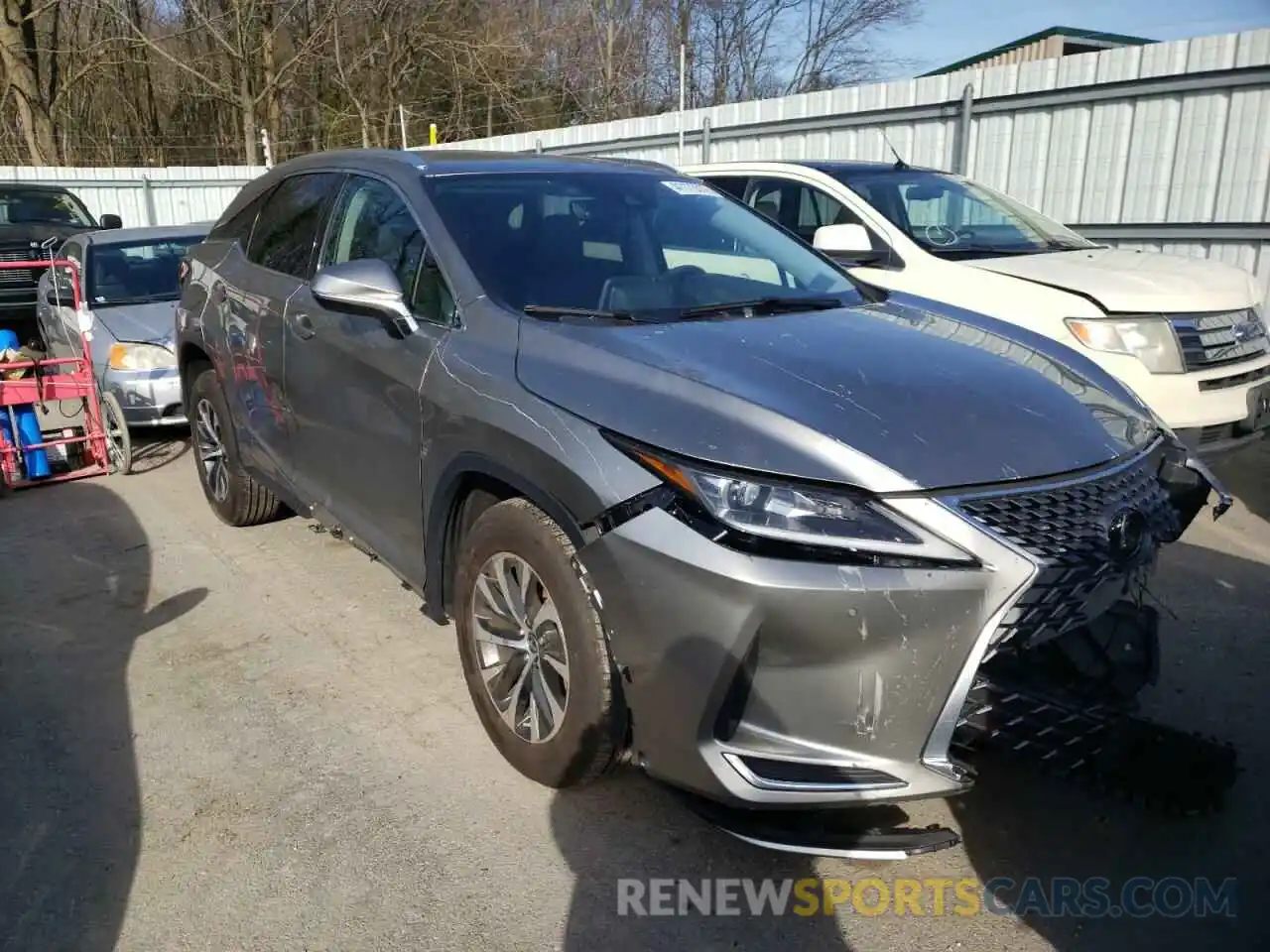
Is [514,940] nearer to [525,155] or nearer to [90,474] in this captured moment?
[525,155]

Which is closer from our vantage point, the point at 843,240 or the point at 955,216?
the point at 843,240

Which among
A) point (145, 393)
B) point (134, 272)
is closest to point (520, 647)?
point (145, 393)

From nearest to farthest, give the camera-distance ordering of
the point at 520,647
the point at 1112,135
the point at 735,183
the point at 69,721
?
the point at 520,647, the point at 69,721, the point at 735,183, the point at 1112,135

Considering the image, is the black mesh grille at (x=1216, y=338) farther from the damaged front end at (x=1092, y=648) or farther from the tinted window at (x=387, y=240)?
the tinted window at (x=387, y=240)

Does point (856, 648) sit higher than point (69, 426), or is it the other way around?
point (856, 648)

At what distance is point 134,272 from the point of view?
8.09 meters

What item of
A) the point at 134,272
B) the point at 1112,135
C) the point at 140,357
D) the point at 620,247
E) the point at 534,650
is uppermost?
the point at 1112,135

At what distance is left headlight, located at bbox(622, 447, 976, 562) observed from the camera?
2.18 metres

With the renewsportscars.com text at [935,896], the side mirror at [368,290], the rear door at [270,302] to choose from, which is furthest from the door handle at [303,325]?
the renewsportscars.com text at [935,896]

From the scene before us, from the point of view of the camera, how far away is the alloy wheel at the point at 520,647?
2.73m

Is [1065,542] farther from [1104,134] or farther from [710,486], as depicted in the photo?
[1104,134]

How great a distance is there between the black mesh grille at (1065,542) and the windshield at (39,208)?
45.2 feet

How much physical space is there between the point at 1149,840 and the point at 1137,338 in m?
3.06

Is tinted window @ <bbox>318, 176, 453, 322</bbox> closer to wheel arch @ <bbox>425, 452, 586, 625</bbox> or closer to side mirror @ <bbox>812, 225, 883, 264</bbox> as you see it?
wheel arch @ <bbox>425, 452, 586, 625</bbox>
